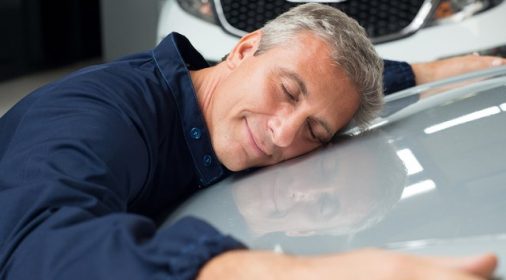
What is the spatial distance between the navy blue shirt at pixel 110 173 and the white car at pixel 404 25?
0.52m

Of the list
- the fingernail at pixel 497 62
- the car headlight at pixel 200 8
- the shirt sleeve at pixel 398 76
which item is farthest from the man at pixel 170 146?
the car headlight at pixel 200 8

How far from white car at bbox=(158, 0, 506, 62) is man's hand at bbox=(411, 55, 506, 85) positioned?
0.14m

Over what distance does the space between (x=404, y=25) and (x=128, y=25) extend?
4.70 feet

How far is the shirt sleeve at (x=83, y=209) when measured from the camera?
596 millimetres

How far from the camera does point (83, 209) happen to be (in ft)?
2.31

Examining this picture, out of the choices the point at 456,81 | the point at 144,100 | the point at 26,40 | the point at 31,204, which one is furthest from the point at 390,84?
the point at 26,40

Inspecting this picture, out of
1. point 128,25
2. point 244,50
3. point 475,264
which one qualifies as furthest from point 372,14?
point 128,25

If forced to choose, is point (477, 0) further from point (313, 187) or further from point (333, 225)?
point (333, 225)

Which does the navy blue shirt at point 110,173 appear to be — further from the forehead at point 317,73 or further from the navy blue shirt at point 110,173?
the forehead at point 317,73

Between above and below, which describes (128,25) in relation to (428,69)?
below

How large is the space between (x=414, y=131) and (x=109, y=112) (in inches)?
16.2

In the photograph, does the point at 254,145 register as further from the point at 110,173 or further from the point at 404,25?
the point at 404,25

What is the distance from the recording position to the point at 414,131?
3.43ft

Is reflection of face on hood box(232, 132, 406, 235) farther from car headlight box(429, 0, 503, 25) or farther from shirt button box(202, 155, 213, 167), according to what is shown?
car headlight box(429, 0, 503, 25)
